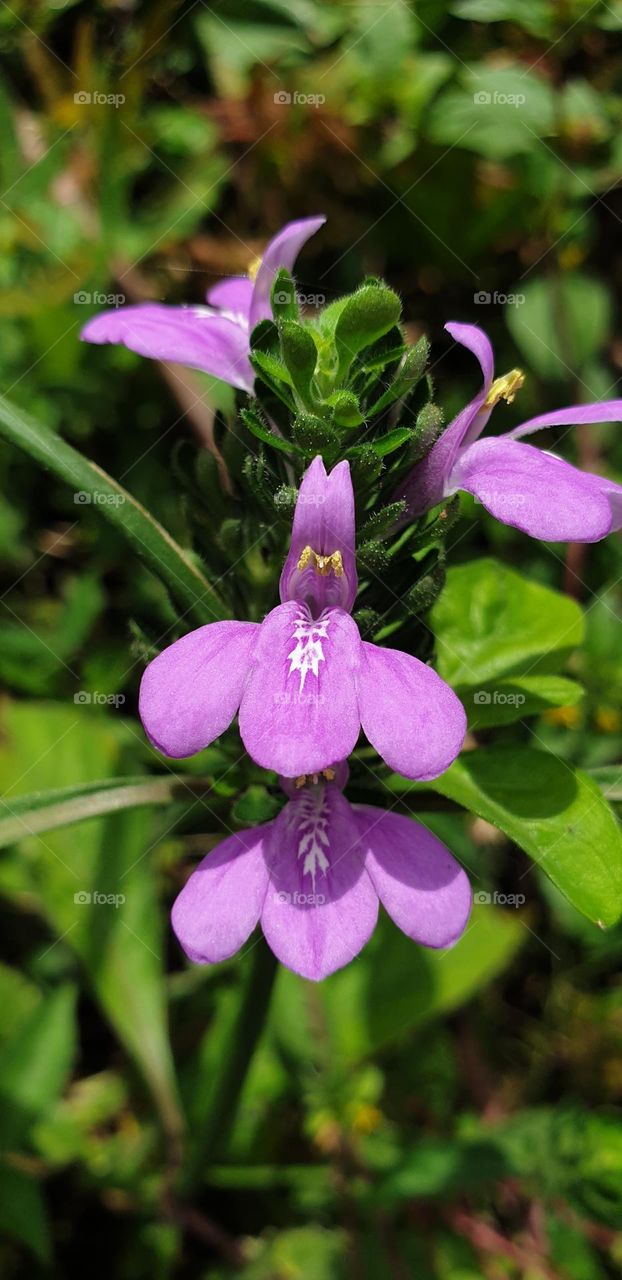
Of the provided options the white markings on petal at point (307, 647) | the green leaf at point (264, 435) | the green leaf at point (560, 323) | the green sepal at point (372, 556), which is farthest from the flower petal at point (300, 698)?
the green leaf at point (560, 323)

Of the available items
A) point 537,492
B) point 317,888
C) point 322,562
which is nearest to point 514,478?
point 537,492

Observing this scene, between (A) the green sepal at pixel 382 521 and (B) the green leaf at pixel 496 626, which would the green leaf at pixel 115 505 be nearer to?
(A) the green sepal at pixel 382 521

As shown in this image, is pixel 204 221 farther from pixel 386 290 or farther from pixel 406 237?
pixel 386 290

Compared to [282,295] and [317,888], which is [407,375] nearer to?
[282,295]

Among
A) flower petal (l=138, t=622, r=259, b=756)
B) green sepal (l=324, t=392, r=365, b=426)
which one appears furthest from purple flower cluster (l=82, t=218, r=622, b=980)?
green sepal (l=324, t=392, r=365, b=426)

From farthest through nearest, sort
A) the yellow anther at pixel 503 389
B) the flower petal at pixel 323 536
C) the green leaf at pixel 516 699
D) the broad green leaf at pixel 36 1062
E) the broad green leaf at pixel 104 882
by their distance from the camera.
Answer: the broad green leaf at pixel 104 882 < the broad green leaf at pixel 36 1062 < the green leaf at pixel 516 699 < the yellow anther at pixel 503 389 < the flower petal at pixel 323 536

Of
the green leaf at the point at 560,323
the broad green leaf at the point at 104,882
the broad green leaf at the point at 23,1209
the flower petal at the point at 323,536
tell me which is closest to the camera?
the flower petal at the point at 323,536

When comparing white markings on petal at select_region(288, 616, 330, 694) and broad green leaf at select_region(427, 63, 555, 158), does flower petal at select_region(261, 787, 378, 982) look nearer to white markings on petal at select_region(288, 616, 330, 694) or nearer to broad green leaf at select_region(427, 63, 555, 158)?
white markings on petal at select_region(288, 616, 330, 694)
